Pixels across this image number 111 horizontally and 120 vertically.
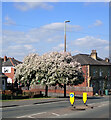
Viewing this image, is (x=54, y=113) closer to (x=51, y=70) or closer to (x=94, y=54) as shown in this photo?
(x=51, y=70)

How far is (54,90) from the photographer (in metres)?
51.6

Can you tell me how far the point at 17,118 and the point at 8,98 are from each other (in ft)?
48.6

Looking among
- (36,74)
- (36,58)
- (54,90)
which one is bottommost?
(54,90)

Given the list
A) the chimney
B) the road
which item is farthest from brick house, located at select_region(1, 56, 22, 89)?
the road

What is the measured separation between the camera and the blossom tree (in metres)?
32.4

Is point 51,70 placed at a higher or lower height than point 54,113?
higher

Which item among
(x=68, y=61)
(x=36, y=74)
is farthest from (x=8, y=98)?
(x=68, y=61)

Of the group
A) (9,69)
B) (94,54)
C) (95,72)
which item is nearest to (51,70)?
(95,72)

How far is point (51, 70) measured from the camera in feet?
107

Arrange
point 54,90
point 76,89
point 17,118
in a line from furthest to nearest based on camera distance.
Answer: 1. point 54,90
2. point 76,89
3. point 17,118

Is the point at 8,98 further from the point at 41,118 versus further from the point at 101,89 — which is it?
the point at 101,89

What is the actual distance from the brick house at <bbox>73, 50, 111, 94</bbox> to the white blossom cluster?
16433mm

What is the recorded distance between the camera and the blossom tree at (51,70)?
32.4 m

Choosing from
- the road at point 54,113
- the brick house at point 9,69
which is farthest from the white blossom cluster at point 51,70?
the brick house at point 9,69
